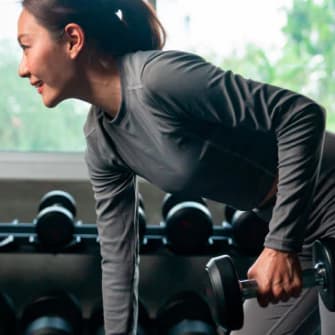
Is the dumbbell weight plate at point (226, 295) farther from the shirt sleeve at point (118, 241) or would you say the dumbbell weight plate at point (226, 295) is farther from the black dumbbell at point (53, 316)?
the black dumbbell at point (53, 316)

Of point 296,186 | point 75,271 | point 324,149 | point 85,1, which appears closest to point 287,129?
point 296,186

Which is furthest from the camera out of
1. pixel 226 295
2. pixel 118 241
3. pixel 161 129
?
pixel 118 241

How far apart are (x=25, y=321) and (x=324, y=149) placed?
1.14 metres

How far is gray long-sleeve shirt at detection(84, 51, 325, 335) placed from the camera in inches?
42.0

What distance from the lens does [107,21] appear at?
1.20 metres

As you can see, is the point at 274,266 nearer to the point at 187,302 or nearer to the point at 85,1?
the point at 85,1

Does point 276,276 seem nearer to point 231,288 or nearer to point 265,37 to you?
point 231,288

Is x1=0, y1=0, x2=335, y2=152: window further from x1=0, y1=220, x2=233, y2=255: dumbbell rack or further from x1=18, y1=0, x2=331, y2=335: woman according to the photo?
x1=18, y1=0, x2=331, y2=335: woman

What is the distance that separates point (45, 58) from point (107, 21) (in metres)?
0.13

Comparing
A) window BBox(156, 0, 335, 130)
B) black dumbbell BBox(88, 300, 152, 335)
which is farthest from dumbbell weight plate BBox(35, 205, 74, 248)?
window BBox(156, 0, 335, 130)

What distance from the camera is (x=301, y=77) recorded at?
2.55 meters

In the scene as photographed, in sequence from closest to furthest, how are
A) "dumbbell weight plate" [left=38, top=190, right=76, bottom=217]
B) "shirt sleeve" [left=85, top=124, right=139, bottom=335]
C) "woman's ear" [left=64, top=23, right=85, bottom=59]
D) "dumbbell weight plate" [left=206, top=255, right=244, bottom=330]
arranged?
1. "dumbbell weight plate" [left=206, top=255, right=244, bottom=330]
2. "woman's ear" [left=64, top=23, right=85, bottom=59]
3. "shirt sleeve" [left=85, top=124, right=139, bottom=335]
4. "dumbbell weight plate" [left=38, top=190, right=76, bottom=217]

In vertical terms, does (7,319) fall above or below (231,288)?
below

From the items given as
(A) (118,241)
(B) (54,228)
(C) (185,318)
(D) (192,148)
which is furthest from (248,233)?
(D) (192,148)
